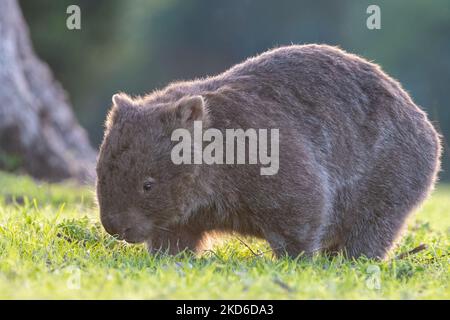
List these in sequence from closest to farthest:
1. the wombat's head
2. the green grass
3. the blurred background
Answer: the green grass, the wombat's head, the blurred background

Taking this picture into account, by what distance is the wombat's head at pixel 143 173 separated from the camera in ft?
18.7

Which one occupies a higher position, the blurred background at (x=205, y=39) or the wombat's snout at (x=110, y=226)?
the wombat's snout at (x=110, y=226)

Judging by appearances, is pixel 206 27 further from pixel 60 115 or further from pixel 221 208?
pixel 221 208

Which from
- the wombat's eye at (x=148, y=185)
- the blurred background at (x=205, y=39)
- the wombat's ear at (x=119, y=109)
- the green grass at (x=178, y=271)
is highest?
the wombat's ear at (x=119, y=109)

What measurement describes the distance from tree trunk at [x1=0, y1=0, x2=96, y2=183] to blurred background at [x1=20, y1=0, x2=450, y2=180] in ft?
36.8

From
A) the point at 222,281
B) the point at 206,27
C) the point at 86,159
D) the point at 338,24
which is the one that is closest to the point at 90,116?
the point at 206,27

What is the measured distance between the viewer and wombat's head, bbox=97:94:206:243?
570 cm

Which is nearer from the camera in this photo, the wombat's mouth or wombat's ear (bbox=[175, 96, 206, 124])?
the wombat's mouth

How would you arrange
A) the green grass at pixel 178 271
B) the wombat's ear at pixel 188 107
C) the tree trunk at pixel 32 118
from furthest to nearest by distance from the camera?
the tree trunk at pixel 32 118, the wombat's ear at pixel 188 107, the green grass at pixel 178 271

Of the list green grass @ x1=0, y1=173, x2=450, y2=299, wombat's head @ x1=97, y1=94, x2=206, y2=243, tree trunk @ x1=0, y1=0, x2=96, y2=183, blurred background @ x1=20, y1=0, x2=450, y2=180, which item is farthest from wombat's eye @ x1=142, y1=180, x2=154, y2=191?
blurred background @ x1=20, y1=0, x2=450, y2=180

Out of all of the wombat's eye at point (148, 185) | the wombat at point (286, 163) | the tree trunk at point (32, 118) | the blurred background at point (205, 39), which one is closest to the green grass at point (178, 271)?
the wombat at point (286, 163)

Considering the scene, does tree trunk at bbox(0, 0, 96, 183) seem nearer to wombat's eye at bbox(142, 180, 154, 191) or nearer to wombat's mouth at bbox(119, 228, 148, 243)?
wombat's mouth at bbox(119, 228, 148, 243)

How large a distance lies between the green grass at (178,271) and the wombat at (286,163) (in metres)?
0.25

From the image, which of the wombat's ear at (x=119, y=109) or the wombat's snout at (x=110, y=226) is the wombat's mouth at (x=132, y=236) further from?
the wombat's ear at (x=119, y=109)
